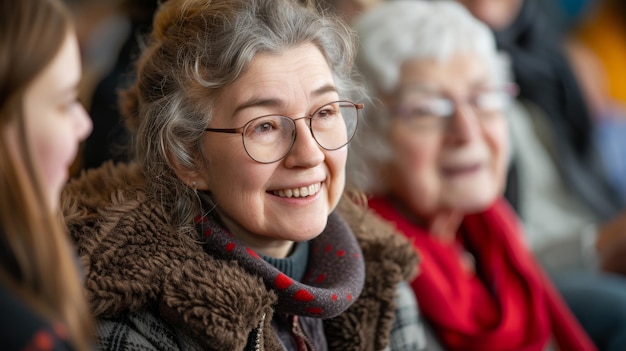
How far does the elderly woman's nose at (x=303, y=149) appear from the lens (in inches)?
52.6

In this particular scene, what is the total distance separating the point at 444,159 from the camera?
2.03 meters

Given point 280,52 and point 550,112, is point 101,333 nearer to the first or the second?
point 280,52

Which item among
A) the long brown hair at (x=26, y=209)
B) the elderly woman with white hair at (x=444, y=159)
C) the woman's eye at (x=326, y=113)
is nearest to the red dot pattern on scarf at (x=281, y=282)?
the woman's eye at (x=326, y=113)

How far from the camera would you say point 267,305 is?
131 centimetres

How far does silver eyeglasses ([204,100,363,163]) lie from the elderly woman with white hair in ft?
1.68

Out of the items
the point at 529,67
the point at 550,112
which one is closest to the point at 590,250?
the point at 550,112

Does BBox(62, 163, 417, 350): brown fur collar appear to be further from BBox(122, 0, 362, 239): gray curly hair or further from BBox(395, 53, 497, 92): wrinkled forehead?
BBox(395, 53, 497, 92): wrinkled forehead

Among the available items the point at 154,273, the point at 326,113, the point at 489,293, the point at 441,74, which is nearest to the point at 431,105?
the point at 441,74

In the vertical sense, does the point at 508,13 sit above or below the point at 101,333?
below

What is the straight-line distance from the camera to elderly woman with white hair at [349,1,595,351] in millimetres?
1984

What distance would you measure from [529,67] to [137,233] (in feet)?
6.83

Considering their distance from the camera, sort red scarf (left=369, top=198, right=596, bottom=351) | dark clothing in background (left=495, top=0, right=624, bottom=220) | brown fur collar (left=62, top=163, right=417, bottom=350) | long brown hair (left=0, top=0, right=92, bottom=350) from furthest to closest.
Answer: dark clothing in background (left=495, top=0, right=624, bottom=220) → red scarf (left=369, top=198, right=596, bottom=351) → brown fur collar (left=62, top=163, right=417, bottom=350) → long brown hair (left=0, top=0, right=92, bottom=350)

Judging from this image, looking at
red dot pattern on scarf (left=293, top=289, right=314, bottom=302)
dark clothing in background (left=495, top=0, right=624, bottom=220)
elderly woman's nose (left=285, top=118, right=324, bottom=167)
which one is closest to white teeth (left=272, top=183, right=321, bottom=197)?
elderly woman's nose (left=285, top=118, right=324, bottom=167)

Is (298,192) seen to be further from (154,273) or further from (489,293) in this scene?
(489,293)
